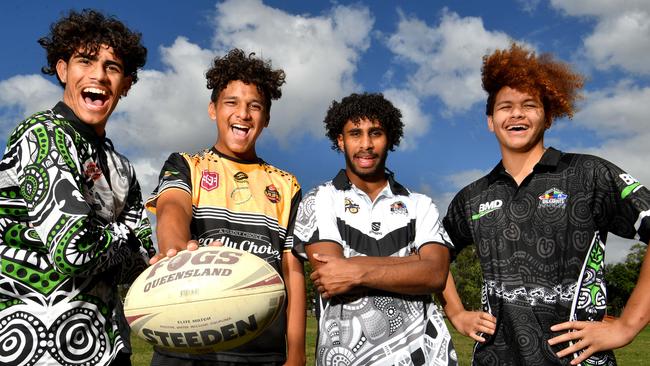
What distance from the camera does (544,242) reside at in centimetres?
432

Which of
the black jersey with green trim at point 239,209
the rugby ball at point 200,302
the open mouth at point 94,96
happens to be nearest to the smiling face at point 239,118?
the black jersey with green trim at point 239,209

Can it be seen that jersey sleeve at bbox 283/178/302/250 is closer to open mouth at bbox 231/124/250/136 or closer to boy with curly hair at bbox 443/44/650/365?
open mouth at bbox 231/124/250/136

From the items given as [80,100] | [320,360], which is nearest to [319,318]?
[320,360]

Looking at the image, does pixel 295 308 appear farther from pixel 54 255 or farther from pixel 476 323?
pixel 54 255

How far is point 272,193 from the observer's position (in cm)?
467

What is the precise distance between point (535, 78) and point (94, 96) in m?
3.40

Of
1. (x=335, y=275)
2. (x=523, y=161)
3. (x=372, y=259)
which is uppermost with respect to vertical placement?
(x=523, y=161)

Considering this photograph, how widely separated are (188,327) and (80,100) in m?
1.69

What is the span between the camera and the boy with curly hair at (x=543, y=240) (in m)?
4.12

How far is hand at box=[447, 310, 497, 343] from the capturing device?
4379 mm

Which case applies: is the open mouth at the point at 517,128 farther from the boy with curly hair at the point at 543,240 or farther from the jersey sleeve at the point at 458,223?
the jersey sleeve at the point at 458,223

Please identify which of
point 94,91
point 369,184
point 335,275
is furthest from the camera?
point 369,184

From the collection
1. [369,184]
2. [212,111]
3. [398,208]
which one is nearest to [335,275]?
[398,208]

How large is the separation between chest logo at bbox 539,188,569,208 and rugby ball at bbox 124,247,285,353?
218cm
